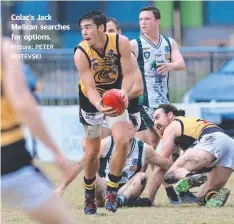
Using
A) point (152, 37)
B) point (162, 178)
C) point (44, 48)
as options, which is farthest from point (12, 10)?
point (162, 178)

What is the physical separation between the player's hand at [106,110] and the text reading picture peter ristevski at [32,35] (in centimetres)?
836

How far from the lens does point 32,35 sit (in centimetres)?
1797

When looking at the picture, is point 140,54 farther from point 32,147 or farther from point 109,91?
point 32,147

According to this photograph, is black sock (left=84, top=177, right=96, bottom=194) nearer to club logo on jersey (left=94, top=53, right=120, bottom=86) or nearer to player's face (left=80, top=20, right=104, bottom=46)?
club logo on jersey (left=94, top=53, right=120, bottom=86)

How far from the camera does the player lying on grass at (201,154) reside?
30.8 feet

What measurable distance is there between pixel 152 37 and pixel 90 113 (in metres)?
2.76

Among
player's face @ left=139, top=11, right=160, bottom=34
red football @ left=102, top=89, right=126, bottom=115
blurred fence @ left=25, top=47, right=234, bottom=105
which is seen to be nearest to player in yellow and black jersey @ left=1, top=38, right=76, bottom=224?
red football @ left=102, top=89, right=126, bottom=115

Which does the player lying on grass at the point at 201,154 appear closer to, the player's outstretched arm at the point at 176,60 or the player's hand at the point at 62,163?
the player's outstretched arm at the point at 176,60

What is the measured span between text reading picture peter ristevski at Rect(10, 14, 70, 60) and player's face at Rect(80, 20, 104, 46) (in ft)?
26.2

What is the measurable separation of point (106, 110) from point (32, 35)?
9.92 meters

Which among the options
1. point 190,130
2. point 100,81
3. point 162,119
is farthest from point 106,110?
point 162,119

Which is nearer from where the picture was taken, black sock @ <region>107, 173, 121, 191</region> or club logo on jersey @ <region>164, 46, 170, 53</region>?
black sock @ <region>107, 173, 121, 191</region>

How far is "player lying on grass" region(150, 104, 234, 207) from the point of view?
9.40 meters

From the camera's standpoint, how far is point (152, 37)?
11.3 m
